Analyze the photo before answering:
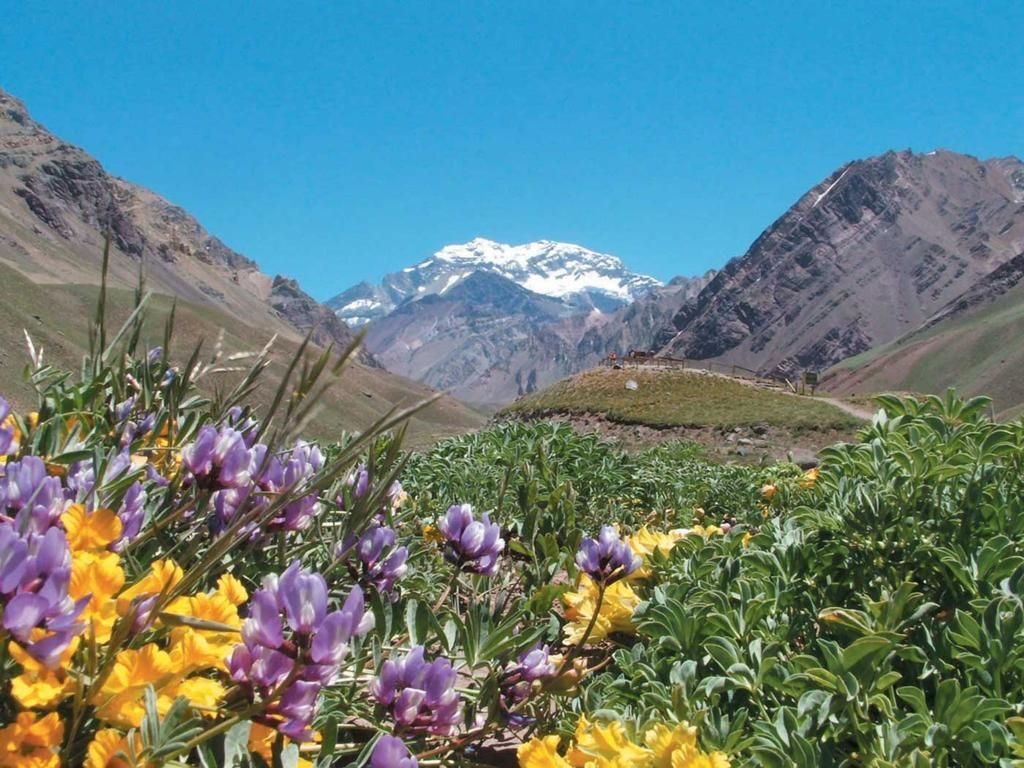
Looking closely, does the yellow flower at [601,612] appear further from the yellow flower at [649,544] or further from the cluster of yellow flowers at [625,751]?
the cluster of yellow flowers at [625,751]

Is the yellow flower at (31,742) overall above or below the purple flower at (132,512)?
below

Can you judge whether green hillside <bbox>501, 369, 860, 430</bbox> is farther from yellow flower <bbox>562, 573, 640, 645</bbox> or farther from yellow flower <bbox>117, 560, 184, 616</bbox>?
yellow flower <bbox>117, 560, 184, 616</bbox>

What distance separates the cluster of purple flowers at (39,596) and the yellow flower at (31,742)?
128 mm

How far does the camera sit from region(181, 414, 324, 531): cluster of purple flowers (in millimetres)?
1565

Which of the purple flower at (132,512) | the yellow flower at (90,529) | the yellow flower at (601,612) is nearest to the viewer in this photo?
the yellow flower at (90,529)

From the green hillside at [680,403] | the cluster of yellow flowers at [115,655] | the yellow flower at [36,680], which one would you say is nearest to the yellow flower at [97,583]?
the cluster of yellow flowers at [115,655]

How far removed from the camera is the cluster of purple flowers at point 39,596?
3.40 feet

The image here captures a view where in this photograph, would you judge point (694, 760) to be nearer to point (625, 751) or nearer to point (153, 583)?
point (625, 751)

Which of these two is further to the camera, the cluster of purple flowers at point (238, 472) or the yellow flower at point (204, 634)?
the cluster of purple flowers at point (238, 472)

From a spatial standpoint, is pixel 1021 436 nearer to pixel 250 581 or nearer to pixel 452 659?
pixel 452 659

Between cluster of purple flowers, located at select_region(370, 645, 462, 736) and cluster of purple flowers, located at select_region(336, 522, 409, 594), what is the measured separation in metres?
0.39

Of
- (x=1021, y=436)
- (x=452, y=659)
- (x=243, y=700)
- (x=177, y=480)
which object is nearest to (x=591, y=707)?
→ (x=452, y=659)

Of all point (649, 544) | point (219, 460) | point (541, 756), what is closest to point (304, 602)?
point (219, 460)

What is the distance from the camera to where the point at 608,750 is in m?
1.51
